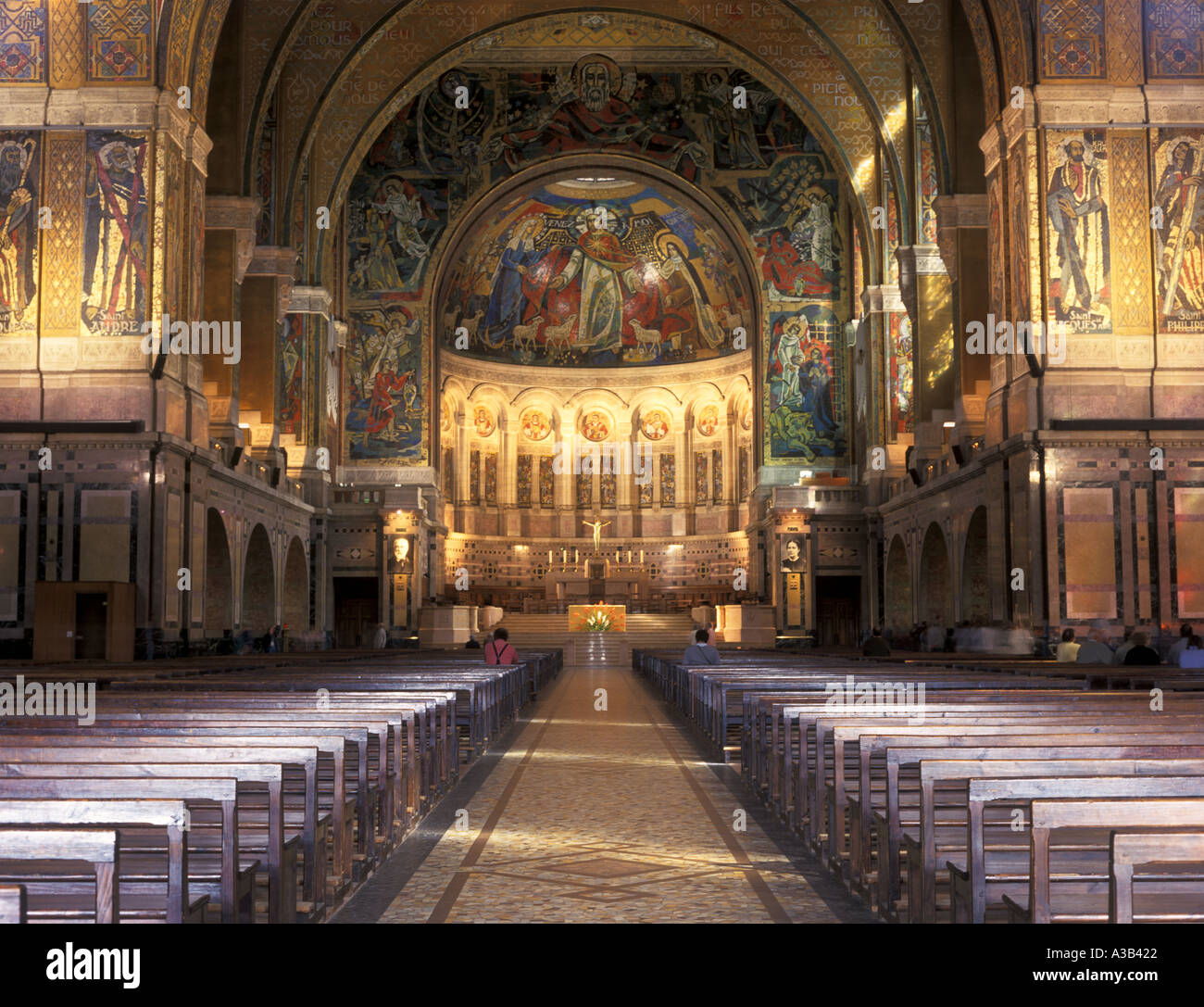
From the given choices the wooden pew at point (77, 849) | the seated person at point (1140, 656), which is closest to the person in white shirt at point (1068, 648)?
the seated person at point (1140, 656)

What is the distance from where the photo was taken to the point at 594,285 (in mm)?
47906

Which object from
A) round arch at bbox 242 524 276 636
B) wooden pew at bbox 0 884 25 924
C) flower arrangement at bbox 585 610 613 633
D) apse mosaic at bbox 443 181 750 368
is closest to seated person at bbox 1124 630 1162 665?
wooden pew at bbox 0 884 25 924

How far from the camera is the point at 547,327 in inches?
1918

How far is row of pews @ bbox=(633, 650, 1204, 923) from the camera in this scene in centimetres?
337

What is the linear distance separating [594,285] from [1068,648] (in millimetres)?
33121

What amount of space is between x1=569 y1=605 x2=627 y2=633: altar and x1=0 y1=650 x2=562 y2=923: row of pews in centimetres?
3051

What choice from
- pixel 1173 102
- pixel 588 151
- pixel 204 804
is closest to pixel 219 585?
pixel 1173 102

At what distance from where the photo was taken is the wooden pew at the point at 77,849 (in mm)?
2893

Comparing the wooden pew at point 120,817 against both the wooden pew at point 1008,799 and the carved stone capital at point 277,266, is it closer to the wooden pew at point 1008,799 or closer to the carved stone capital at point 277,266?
the wooden pew at point 1008,799

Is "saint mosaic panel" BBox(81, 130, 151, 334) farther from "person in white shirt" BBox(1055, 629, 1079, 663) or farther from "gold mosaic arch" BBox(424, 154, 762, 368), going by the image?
"gold mosaic arch" BBox(424, 154, 762, 368)
